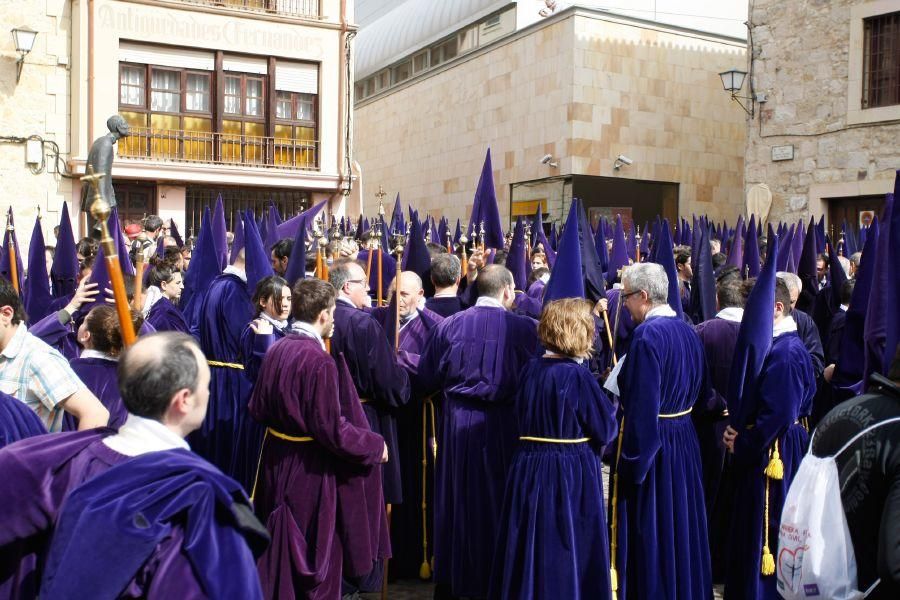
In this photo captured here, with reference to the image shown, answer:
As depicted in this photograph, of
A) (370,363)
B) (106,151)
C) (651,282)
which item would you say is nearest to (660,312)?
(651,282)

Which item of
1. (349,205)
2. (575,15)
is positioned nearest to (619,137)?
(575,15)

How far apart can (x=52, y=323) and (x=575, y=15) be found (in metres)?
17.5

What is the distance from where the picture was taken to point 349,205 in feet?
77.2

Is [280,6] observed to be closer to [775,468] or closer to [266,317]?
[266,317]

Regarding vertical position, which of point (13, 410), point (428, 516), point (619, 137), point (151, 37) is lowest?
point (428, 516)

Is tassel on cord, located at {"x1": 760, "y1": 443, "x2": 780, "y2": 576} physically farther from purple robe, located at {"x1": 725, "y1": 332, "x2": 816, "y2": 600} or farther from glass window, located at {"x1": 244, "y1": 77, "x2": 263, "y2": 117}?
glass window, located at {"x1": 244, "y1": 77, "x2": 263, "y2": 117}

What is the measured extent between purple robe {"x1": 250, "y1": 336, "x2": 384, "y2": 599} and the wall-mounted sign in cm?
1603

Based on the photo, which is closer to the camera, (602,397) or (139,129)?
(602,397)

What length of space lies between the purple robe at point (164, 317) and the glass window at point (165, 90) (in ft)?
51.2

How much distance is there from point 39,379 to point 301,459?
1.23m

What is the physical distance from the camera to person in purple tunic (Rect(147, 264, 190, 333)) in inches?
236

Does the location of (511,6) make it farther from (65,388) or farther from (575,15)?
(65,388)

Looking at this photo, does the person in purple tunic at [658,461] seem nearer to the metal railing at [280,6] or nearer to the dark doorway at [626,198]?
the dark doorway at [626,198]

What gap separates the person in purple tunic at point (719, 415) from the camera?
5.47m
